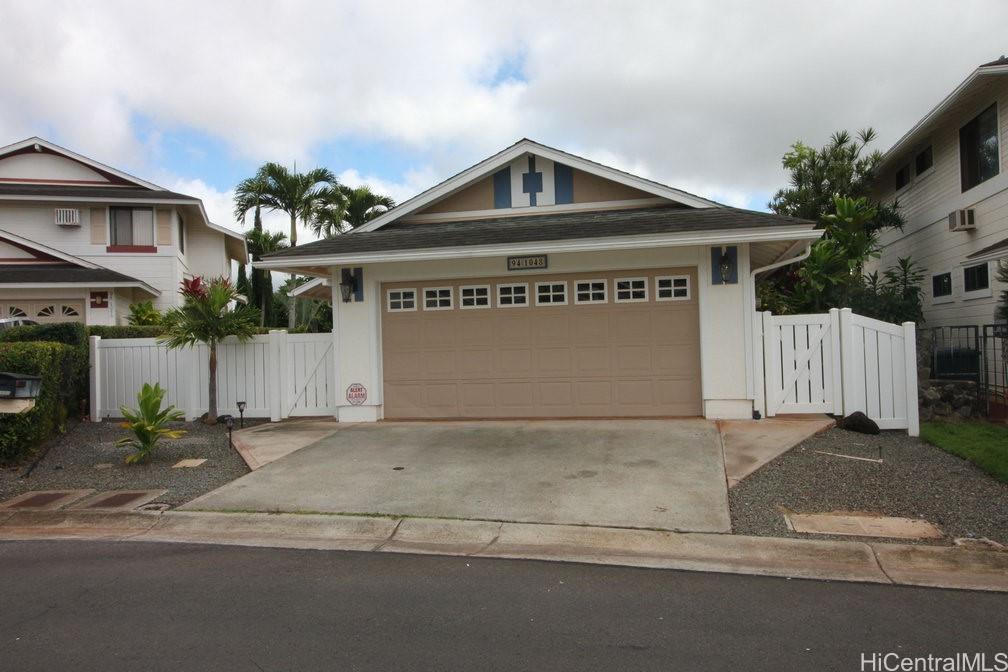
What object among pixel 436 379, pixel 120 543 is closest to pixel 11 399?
pixel 120 543

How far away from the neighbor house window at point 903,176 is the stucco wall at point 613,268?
12317 millimetres

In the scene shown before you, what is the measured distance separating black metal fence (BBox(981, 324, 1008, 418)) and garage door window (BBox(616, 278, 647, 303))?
5970 mm

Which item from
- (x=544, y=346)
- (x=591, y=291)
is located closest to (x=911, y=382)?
(x=591, y=291)

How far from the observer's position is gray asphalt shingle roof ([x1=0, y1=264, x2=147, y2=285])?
1798cm

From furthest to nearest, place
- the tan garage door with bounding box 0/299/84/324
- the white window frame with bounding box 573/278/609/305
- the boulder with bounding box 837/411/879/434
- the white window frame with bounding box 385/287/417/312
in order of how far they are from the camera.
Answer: the tan garage door with bounding box 0/299/84/324 → the white window frame with bounding box 385/287/417/312 → the white window frame with bounding box 573/278/609/305 → the boulder with bounding box 837/411/879/434

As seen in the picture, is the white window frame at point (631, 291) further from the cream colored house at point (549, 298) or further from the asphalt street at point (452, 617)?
the asphalt street at point (452, 617)

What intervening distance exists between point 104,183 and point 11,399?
57.8 feet

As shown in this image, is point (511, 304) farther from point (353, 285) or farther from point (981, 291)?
point (981, 291)

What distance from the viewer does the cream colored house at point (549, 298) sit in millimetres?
10078

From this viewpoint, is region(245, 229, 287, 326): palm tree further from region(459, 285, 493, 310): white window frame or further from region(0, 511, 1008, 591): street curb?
region(0, 511, 1008, 591): street curb

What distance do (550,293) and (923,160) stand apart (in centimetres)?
1321

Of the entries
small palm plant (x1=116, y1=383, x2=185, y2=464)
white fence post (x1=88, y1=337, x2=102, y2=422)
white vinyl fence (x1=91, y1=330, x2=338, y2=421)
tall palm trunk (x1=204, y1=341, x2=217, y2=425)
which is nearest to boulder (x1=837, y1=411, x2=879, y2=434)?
white vinyl fence (x1=91, y1=330, x2=338, y2=421)

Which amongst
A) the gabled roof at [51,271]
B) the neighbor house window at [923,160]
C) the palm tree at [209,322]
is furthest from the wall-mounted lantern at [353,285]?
the neighbor house window at [923,160]

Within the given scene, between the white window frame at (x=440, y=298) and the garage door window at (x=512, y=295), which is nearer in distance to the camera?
the garage door window at (x=512, y=295)
